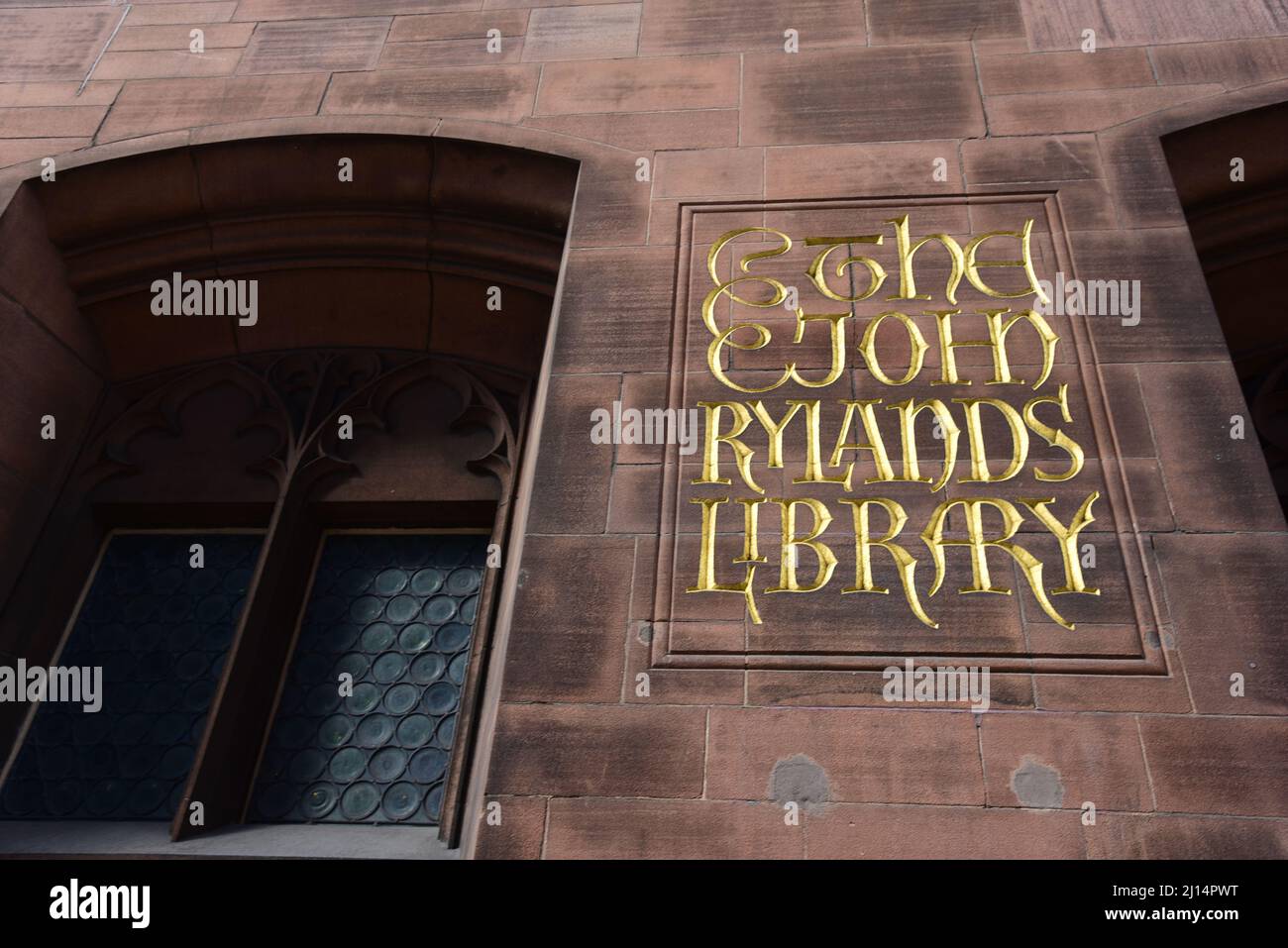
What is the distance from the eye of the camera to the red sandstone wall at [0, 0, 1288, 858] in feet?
9.49

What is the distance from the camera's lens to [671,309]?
13.4ft

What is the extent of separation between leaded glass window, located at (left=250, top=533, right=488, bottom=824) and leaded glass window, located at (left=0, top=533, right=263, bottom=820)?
1.22 ft

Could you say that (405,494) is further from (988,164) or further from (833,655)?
(988,164)

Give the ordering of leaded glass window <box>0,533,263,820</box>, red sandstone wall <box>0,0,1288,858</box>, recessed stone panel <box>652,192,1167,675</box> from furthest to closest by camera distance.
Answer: leaded glass window <box>0,533,263,820</box>, recessed stone panel <box>652,192,1167,675</box>, red sandstone wall <box>0,0,1288,858</box>

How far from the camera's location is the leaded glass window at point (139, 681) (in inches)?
170

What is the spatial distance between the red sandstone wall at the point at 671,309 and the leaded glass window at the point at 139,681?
20.6 inches

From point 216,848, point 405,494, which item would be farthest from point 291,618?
point 216,848
